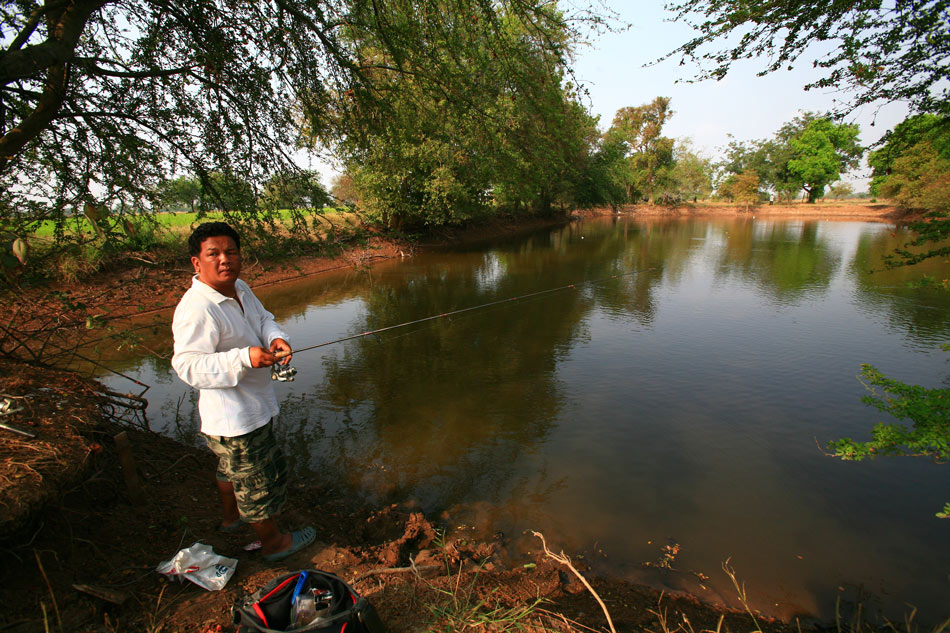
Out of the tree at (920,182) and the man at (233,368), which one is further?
the tree at (920,182)

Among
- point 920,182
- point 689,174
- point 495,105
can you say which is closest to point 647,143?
point 689,174

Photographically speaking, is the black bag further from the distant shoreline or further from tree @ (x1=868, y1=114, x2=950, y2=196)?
the distant shoreline

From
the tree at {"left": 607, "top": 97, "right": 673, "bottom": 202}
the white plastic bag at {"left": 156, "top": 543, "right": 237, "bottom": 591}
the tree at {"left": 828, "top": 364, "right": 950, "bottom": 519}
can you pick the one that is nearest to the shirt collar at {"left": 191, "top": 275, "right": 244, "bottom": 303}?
the white plastic bag at {"left": 156, "top": 543, "right": 237, "bottom": 591}

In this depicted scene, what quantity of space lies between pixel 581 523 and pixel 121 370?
7968mm

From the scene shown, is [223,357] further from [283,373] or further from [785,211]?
[785,211]

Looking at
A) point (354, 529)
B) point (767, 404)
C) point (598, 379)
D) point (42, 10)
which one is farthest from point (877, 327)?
A: point (42, 10)

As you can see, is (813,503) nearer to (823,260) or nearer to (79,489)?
(79,489)

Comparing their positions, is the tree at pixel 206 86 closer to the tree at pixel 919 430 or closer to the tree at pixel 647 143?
the tree at pixel 919 430

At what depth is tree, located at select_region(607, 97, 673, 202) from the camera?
192 feet

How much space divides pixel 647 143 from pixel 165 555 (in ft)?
224

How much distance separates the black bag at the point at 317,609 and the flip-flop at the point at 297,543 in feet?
2.91

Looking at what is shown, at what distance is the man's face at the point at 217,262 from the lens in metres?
2.45

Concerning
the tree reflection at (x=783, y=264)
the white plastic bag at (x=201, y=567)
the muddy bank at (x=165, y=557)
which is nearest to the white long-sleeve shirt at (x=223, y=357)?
the white plastic bag at (x=201, y=567)

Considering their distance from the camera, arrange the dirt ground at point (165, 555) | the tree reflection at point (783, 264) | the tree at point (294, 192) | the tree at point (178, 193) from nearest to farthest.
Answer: the dirt ground at point (165, 555), the tree at point (178, 193), the tree at point (294, 192), the tree reflection at point (783, 264)
